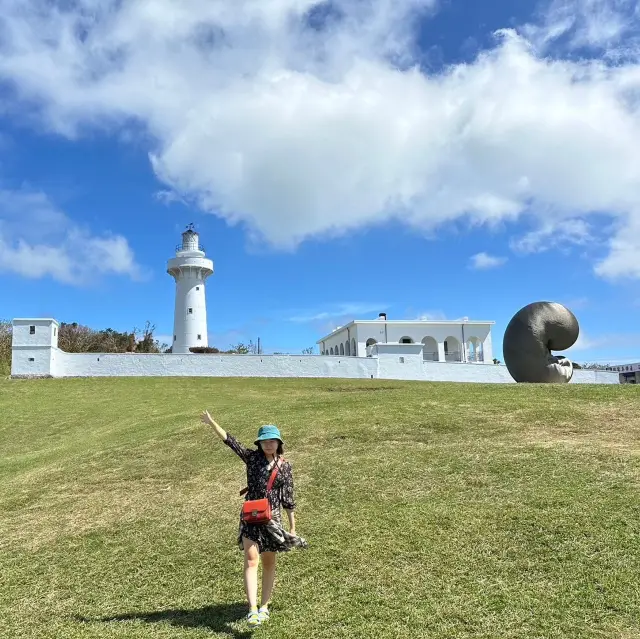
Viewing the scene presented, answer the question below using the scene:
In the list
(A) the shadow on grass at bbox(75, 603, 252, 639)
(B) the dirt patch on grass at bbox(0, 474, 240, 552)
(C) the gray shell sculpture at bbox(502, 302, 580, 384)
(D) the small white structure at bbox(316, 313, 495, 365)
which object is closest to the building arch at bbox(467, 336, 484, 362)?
(D) the small white structure at bbox(316, 313, 495, 365)

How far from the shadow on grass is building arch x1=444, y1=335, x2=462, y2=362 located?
4166 cm

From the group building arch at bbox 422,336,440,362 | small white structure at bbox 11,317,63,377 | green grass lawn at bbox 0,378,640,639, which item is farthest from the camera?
building arch at bbox 422,336,440,362

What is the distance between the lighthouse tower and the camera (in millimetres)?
38781

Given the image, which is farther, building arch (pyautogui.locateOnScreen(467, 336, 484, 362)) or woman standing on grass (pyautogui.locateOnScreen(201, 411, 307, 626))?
building arch (pyautogui.locateOnScreen(467, 336, 484, 362))

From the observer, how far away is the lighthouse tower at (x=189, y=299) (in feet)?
127

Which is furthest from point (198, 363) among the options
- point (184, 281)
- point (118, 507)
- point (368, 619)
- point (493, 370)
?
point (368, 619)

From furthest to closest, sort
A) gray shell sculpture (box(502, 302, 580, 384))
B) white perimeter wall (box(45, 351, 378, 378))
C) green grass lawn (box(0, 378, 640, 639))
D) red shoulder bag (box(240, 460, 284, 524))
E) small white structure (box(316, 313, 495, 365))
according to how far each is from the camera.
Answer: small white structure (box(316, 313, 495, 365)) → white perimeter wall (box(45, 351, 378, 378)) → gray shell sculpture (box(502, 302, 580, 384)) → green grass lawn (box(0, 378, 640, 639)) → red shoulder bag (box(240, 460, 284, 524))

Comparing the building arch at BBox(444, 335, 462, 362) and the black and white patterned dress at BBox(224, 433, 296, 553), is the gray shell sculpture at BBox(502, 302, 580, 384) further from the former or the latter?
the building arch at BBox(444, 335, 462, 362)

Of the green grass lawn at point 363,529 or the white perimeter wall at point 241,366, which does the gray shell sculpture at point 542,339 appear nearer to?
the green grass lawn at point 363,529

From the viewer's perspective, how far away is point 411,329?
1763 inches

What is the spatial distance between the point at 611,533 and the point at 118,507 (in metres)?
5.91

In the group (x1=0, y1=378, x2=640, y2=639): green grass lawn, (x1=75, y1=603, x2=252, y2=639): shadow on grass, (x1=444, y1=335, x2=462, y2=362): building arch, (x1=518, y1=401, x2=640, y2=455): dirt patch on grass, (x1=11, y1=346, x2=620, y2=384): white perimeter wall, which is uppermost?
(x1=444, y1=335, x2=462, y2=362): building arch

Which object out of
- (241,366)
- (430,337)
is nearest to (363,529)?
(241,366)

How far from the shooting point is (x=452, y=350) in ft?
153
